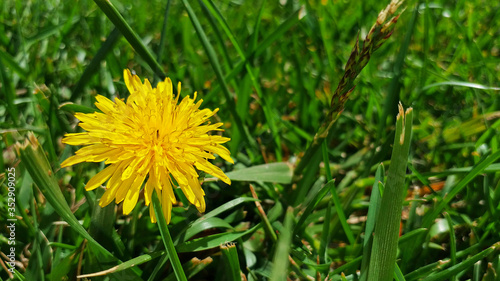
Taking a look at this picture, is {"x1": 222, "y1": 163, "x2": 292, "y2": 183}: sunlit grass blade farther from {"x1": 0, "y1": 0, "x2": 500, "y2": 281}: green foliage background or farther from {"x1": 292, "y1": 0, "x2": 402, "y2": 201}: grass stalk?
{"x1": 292, "y1": 0, "x2": 402, "y2": 201}: grass stalk

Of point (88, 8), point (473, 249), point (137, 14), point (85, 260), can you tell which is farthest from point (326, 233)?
point (88, 8)

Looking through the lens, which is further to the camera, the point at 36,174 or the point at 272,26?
the point at 272,26

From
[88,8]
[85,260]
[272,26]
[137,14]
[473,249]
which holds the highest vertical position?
[88,8]

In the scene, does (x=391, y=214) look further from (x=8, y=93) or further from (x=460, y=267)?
(x=8, y=93)

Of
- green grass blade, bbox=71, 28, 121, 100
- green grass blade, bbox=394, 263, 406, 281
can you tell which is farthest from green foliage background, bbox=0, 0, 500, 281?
green grass blade, bbox=394, 263, 406, 281

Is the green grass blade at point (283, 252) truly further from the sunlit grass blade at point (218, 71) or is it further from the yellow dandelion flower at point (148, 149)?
the sunlit grass blade at point (218, 71)

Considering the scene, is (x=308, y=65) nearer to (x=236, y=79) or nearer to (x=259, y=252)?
(x=236, y=79)
